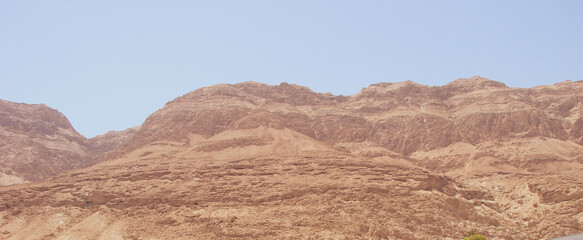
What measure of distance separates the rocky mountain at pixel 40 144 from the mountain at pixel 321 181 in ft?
39.4

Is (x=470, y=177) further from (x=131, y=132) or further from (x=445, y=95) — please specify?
(x=131, y=132)

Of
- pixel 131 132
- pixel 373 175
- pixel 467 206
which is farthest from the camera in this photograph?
pixel 131 132

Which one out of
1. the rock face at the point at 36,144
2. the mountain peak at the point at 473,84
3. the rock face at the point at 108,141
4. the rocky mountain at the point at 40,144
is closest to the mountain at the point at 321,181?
the mountain peak at the point at 473,84

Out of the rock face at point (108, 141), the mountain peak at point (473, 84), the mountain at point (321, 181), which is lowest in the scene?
the mountain at point (321, 181)

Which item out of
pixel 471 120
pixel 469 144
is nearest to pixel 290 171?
pixel 469 144

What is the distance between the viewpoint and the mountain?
1104 inches

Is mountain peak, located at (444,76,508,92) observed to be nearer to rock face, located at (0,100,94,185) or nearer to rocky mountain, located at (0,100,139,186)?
rocky mountain, located at (0,100,139,186)

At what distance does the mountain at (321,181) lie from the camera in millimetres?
28047

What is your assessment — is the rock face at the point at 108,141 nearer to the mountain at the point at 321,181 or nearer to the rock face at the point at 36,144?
the rock face at the point at 36,144

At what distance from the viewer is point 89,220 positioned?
3088cm

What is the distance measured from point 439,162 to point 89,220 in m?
35.1

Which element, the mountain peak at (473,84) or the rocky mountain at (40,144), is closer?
the rocky mountain at (40,144)

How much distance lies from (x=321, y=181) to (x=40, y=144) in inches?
1851

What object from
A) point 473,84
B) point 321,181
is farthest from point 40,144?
point 473,84
